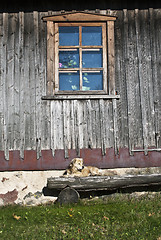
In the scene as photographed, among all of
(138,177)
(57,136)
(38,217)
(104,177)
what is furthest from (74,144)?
(38,217)

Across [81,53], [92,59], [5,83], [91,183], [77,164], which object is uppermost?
[81,53]

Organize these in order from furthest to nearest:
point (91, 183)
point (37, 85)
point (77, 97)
A: point (37, 85), point (77, 97), point (91, 183)

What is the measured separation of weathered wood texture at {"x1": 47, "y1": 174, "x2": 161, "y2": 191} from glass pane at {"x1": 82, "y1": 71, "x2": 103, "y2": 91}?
1874 mm

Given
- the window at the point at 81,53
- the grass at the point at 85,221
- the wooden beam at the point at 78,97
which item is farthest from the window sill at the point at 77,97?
the grass at the point at 85,221

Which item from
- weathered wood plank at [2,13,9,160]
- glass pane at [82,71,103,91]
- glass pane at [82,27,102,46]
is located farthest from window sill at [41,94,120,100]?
glass pane at [82,27,102,46]

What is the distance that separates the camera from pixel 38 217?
432 cm

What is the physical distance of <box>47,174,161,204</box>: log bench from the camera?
5047 millimetres

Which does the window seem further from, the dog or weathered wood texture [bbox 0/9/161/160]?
the dog

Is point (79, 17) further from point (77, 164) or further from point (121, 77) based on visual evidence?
point (77, 164)

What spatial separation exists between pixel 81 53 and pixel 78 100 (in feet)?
3.32

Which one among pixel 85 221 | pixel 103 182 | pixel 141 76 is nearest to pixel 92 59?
pixel 141 76

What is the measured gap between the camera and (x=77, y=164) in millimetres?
5363

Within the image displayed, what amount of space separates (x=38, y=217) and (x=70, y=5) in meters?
4.32

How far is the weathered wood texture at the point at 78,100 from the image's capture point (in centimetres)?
576
